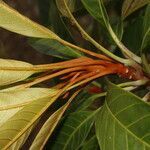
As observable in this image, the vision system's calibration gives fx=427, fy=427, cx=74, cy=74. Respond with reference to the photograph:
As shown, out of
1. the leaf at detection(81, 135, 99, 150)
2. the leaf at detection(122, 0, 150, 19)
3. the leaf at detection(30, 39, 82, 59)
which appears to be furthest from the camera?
the leaf at detection(81, 135, 99, 150)

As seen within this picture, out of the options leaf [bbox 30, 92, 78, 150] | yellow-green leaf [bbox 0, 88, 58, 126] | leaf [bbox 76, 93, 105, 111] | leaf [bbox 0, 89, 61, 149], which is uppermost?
yellow-green leaf [bbox 0, 88, 58, 126]

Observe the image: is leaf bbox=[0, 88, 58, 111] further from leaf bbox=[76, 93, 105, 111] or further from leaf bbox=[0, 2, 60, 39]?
leaf bbox=[76, 93, 105, 111]

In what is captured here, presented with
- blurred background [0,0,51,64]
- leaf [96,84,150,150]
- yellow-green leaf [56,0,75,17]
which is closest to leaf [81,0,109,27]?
yellow-green leaf [56,0,75,17]

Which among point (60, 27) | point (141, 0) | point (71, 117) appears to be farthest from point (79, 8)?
point (71, 117)

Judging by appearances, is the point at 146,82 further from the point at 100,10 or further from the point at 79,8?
the point at 79,8

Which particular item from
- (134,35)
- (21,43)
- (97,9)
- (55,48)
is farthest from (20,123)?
(21,43)

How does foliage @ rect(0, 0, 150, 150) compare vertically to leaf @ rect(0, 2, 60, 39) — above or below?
below
